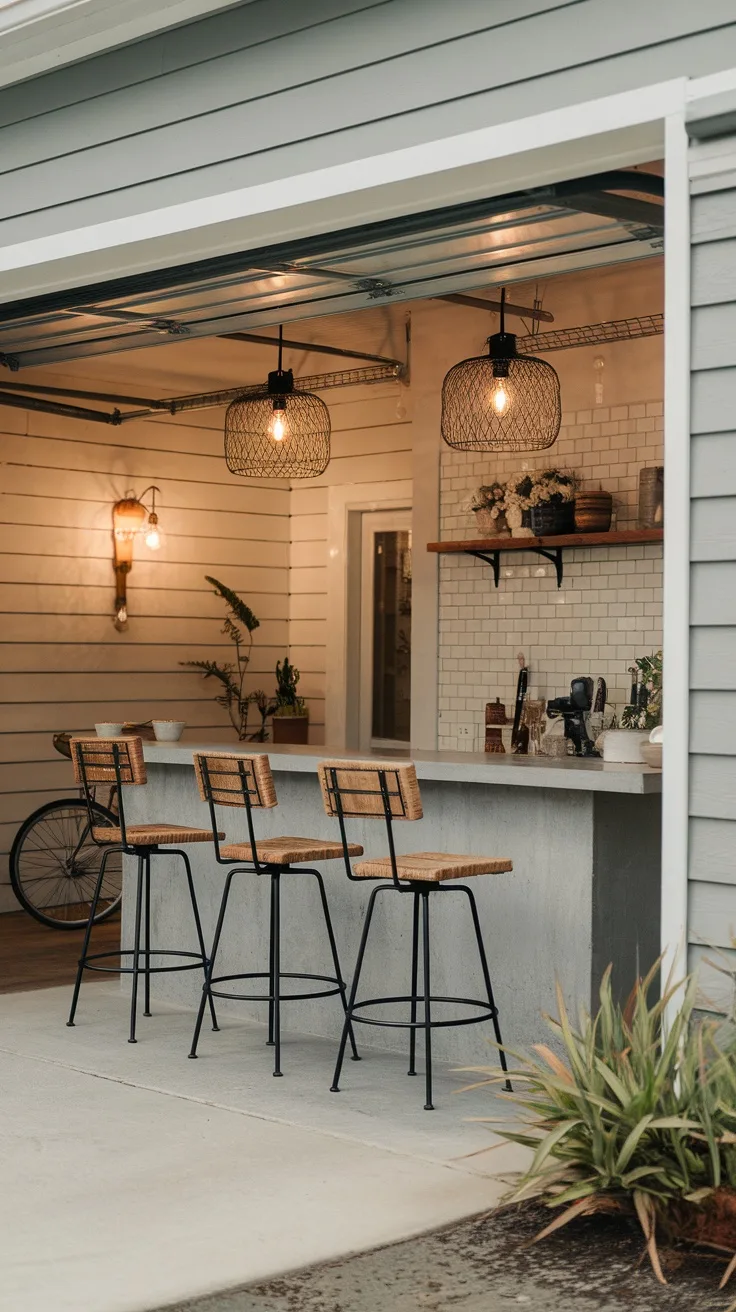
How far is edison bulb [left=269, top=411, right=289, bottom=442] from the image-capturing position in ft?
22.0

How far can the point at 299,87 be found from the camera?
4031 millimetres

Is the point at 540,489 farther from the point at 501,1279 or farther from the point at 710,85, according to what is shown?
the point at 501,1279

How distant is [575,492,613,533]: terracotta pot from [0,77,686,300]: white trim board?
2.94 metres

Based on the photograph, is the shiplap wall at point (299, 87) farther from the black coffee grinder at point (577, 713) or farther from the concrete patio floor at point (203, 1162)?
the black coffee grinder at point (577, 713)

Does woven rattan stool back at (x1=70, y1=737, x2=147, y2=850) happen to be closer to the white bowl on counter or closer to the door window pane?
the white bowl on counter

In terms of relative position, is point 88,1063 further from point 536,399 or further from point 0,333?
point 536,399

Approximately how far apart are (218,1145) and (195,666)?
551 cm

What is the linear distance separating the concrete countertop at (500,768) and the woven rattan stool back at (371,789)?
1.22 ft

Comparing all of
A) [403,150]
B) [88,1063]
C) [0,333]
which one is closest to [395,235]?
[403,150]

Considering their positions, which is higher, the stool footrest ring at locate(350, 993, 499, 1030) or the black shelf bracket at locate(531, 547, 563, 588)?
the black shelf bracket at locate(531, 547, 563, 588)

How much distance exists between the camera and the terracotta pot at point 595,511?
23.2ft

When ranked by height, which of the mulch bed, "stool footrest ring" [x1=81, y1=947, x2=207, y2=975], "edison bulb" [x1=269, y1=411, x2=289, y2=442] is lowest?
the mulch bed

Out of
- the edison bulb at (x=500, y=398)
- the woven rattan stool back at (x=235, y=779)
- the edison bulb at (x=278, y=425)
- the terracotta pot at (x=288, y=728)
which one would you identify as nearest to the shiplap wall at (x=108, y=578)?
the terracotta pot at (x=288, y=728)

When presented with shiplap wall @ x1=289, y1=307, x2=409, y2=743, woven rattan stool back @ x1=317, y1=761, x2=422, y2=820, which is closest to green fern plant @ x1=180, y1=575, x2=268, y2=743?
shiplap wall @ x1=289, y1=307, x2=409, y2=743
